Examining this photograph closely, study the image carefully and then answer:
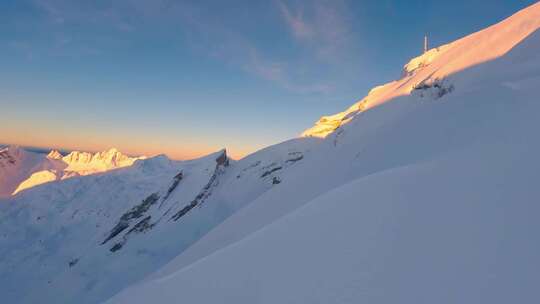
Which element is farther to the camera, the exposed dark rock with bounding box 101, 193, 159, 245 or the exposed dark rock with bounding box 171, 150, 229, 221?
the exposed dark rock with bounding box 101, 193, 159, 245

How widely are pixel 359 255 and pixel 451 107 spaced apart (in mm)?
7167

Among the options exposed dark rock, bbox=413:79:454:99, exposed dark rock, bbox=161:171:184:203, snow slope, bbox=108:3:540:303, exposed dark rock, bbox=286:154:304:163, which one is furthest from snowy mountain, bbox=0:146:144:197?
snow slope, bbox=108:3:540:303

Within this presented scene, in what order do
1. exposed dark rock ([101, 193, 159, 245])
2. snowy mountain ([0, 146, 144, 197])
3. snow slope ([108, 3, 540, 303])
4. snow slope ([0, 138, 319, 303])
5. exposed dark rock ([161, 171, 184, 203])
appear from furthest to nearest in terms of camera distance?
snowy mountain ([0, 146, 144, 197])
exposed dark rock ([161, 171, 184, 203])
exposed dark rock ([101, 193, 159, 245])
snow slope ([0, 138, 319, 303])
snow slope ([108, 3, 540, 303])

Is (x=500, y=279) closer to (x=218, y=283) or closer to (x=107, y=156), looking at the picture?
(x=218, y=283)

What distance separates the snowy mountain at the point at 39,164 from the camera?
11957 cm

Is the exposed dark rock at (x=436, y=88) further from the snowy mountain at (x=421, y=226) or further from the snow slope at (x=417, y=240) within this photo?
the snow slope at (x=417, y=240)

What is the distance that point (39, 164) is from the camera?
6412 inches

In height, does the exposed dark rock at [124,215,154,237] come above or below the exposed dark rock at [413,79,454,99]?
below

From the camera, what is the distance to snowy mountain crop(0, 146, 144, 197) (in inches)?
4708

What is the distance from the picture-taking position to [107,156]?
406ft

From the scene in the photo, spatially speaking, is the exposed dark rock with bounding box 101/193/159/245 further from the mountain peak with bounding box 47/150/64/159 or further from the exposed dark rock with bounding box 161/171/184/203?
the mountain peak with bounding box 47/150/64/159

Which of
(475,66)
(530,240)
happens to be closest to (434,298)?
(530,240)

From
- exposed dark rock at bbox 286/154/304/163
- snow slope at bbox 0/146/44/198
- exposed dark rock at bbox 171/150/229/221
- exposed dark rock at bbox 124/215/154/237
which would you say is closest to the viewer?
exposed dark rock at bbox 286/154/304/163

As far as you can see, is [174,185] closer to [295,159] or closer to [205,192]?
[205,192]
